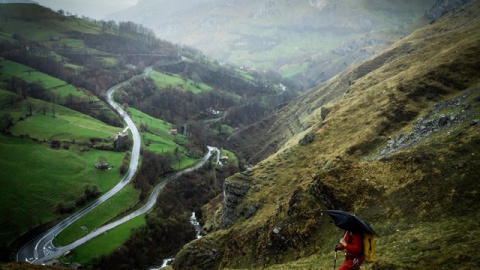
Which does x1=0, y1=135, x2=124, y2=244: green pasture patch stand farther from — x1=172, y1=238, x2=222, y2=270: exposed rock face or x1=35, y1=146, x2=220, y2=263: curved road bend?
x1=172, y1=238, x2=222, y2=270: exposed rock face

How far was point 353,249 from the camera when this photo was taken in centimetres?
2066

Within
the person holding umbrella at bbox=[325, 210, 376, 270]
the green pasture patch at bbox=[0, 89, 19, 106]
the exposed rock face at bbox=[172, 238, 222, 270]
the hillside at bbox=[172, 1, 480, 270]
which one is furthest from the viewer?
the green pasture patch at bbox=[0, 89, 19, 106]

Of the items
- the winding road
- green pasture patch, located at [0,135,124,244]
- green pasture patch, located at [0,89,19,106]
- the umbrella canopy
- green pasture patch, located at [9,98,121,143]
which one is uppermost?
the umbrella canopy

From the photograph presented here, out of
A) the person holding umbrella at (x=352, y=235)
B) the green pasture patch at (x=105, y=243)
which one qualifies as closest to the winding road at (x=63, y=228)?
the green pasture patch at (x=105, y=243)

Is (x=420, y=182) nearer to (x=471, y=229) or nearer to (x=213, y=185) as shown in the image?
(x=471, y=229)

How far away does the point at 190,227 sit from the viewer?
12319cm

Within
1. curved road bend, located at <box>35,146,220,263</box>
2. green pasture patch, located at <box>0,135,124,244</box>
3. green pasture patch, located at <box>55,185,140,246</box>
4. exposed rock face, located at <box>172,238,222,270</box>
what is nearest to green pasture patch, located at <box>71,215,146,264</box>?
curved road bend, located at <box>35,146,220,263</box>

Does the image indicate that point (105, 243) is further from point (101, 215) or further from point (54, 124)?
point (54, 124)

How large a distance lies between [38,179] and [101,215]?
3119cm

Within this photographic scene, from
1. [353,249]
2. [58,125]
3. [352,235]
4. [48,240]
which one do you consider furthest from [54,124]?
[353,249]

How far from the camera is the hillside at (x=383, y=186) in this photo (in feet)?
112

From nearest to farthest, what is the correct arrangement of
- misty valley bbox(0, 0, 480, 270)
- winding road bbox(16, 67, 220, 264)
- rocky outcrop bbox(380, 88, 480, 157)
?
misty valley bbox(0, 0, 480, 270) → rocky outcrop bbox(380, 88, 480, 157) → winding road bbox(16, 67, 220, 264)

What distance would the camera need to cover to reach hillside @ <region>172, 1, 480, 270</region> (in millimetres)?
Result: 34156

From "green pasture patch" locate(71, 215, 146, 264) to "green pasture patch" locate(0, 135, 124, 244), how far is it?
72.1ft
